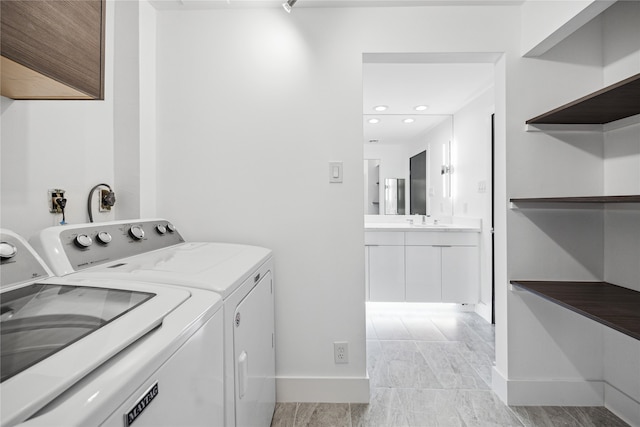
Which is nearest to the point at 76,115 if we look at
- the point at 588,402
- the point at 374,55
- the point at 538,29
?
the point at 374,55

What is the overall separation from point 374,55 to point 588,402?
229cm

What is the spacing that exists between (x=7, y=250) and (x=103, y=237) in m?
0.30

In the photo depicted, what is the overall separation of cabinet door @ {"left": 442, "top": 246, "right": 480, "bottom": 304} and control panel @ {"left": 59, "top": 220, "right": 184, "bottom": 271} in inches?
98.7

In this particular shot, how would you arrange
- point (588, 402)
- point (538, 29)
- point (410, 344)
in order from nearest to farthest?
point (538, 29)
point (588, 402)
point (410, 344)

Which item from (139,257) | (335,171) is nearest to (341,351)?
(335,171)

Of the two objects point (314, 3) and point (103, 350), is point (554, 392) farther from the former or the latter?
point (314, 3)

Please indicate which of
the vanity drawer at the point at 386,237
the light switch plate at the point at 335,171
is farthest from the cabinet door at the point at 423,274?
the light switch plate at the point at 335,171

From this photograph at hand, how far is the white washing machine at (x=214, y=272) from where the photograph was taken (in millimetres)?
908

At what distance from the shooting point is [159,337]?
22.8 inches

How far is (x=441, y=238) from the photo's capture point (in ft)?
9.65

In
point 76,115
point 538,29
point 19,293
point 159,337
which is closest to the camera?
point 159,337

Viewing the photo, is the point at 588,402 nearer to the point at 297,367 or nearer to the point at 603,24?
the point at 297,367

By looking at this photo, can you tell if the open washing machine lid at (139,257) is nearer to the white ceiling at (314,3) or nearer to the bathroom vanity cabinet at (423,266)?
the white ceiling at (314,3)

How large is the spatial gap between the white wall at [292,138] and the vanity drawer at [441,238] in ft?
4.62
